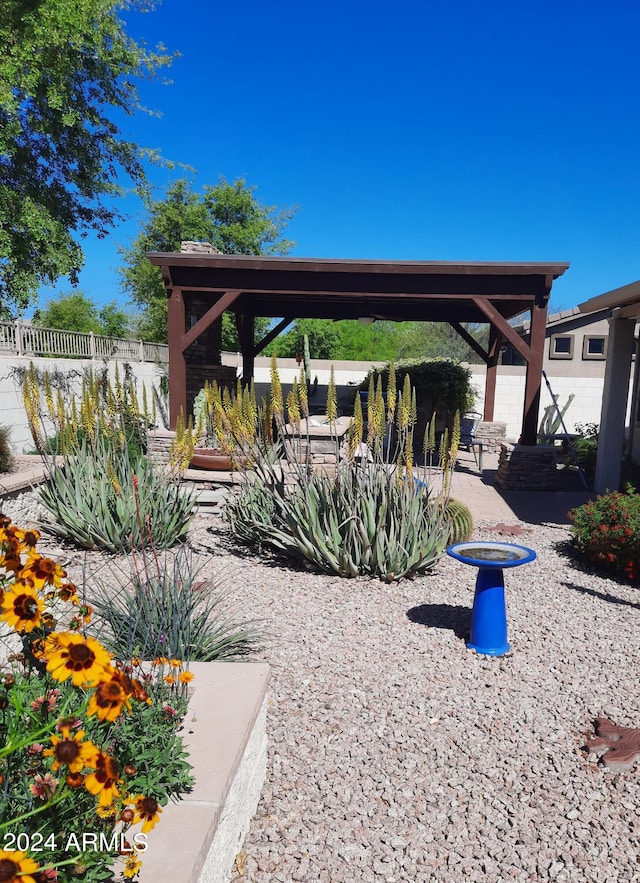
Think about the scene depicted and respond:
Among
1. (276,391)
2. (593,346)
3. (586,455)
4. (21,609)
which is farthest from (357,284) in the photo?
(593,346)

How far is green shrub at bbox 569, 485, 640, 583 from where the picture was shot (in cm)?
535

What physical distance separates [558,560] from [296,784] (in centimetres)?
411

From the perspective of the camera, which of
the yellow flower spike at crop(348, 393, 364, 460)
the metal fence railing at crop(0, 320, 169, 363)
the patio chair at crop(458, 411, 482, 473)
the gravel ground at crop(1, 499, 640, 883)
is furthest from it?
the patio chair at crop(458, 411, 482, 473)

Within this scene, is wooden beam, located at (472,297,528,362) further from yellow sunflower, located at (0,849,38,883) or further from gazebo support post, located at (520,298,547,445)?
yellow sunflower, located at (0,849,38,883)

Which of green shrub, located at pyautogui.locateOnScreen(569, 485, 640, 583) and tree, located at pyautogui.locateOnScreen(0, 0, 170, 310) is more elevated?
tree, located at pyautogui.locateOnScreen(0, 0, 170, 310)

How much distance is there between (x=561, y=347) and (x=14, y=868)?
20995 mm

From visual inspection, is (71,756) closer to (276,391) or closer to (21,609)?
(21,609)

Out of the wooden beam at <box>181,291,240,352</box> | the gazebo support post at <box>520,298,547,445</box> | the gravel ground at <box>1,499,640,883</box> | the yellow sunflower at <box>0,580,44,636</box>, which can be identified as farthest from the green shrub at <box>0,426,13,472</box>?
the gazebo support post at <box>520,298,547,445</box>

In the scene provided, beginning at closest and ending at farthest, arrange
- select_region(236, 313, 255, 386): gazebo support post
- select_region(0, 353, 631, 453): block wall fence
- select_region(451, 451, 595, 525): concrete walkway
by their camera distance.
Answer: select_region(451, 451, 595, 525): concrete walkway < select_region(0, 353, 631, 453): block wall fence < select_region(236, 313, 255, 386): gazebo support post

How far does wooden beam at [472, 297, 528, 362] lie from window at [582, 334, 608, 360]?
11058 mm

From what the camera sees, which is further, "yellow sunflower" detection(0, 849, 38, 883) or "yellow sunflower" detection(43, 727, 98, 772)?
"yellow sunflower" detection(43, 727, 98, 772)

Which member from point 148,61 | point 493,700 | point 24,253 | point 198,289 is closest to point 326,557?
point 493,700

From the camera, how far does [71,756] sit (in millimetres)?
1189

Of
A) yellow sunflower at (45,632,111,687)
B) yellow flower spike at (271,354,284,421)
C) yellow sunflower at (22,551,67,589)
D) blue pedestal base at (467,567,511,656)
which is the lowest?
blue pedestal base at (467,567,511,656)
